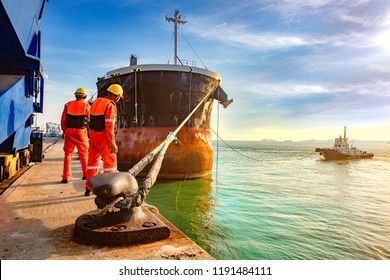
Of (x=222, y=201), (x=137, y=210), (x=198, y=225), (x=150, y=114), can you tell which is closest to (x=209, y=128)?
(x=150, y=114)

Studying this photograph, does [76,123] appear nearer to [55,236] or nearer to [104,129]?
[104,129]

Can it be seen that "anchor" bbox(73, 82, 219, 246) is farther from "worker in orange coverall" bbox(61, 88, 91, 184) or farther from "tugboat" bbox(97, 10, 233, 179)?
"tugboat" bbox(97, 10, 233, 179)

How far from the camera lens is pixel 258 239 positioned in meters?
5.96

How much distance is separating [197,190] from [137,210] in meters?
8.27

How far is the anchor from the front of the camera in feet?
7.36

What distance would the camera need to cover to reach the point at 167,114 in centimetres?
1176

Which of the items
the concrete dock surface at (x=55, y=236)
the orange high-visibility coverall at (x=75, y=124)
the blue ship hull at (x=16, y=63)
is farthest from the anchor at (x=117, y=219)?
the orange high-visibility coverall at (x=75, y=124)

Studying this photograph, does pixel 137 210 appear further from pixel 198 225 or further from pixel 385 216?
pixel 385 216

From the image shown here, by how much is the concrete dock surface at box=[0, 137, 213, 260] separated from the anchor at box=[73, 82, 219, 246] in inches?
2.5

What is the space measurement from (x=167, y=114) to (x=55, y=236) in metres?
9.49

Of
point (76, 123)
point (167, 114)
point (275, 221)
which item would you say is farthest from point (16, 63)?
point (167, 114)

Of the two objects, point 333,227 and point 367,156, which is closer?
point 333,227

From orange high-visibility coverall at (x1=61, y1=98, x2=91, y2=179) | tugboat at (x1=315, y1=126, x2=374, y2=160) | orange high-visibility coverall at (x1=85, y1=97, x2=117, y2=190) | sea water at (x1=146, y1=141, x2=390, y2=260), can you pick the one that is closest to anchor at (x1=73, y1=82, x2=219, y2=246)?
orange high-visibility coverall at (x1=85, y1=97, x2=117, y2=190)
